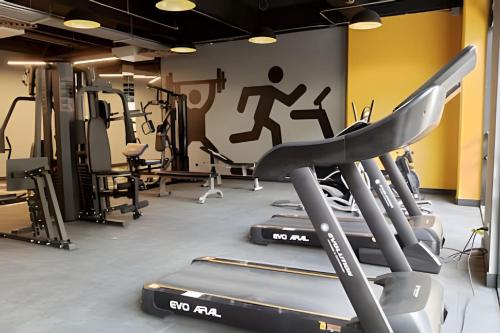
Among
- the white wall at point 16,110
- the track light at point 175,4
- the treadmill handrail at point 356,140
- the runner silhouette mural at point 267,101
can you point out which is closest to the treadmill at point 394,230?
the treadmill handrail at point 356,140

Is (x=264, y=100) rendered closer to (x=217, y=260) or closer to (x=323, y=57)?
(x=323, y=57)

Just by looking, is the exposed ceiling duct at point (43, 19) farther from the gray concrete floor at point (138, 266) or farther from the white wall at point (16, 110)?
the white wall at point (16, 110)

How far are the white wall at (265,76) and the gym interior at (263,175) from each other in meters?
0.05

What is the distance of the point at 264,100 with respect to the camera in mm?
9445

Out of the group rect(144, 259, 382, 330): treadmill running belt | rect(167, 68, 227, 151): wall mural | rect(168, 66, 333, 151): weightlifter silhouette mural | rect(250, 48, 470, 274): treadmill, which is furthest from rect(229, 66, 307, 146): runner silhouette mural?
rect(144, 259, 382, 330): treadmill running belt

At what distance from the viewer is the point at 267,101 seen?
30.9ft

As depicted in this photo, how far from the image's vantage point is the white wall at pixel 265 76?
8633 millimetres

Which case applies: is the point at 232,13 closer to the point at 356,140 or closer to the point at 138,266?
the point at 138,266

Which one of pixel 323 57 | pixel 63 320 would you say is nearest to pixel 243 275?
pixel 63 320

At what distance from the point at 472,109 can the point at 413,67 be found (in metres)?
1.62

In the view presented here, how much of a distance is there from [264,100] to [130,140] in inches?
A: 180

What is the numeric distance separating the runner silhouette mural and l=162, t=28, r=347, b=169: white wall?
10 centimetres

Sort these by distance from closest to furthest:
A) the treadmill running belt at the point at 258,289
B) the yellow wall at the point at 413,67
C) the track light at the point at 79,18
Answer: the treadmill running belt at the point at 258,289, the track light at the point at 79,18, the yellow wall at the point at 413,67

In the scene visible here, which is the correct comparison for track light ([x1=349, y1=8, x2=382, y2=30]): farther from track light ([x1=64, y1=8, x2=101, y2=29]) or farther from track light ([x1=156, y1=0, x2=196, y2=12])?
track light ([x1=64, y1=8, x2=101, y2=29])
